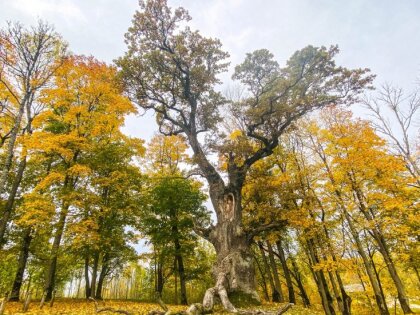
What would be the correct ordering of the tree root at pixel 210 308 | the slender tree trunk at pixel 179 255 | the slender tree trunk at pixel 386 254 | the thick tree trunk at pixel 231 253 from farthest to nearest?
the slender tree trunk at pixel 179 255 < the slender tree trunk at pixel 386 254 < the thick tree trunk at pixel 231 253 < the tree root at pixel 210 308

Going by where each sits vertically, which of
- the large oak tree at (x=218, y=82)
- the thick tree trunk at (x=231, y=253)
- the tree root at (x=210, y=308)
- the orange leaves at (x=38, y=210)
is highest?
the large oak tree at (x=218, y=82)

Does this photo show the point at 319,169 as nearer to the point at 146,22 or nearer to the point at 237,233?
the point at 237,233

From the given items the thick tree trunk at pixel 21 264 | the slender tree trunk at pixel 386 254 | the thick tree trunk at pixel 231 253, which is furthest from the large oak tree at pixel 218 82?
the thick tree trunk at pixel 21 264

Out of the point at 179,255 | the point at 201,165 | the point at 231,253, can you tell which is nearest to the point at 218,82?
the point at 201,165

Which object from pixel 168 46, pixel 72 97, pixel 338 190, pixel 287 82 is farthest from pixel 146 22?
pixel 338 190

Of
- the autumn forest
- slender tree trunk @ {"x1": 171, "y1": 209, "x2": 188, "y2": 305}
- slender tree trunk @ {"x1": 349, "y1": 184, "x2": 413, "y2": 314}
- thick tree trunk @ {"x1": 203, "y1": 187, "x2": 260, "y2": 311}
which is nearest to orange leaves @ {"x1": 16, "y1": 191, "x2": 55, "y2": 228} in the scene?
the autumn forest

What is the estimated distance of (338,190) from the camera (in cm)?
1373

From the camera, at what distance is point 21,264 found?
12984 mm

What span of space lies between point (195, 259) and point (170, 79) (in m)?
13.7

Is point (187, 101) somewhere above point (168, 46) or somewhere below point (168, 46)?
below

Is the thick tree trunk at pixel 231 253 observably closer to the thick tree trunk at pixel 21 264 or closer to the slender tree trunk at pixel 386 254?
the slender tree trunk at pixel 386 254

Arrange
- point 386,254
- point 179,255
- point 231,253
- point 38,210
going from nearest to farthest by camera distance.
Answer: point 231,253
point 38,210
point 386,254
point 179,255

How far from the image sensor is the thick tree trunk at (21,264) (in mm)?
12297

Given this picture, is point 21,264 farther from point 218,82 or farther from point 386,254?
point 386,254
